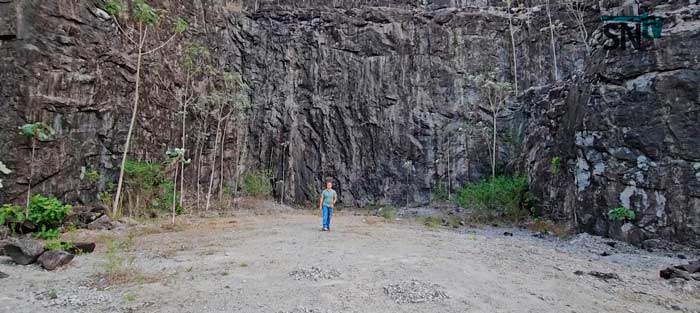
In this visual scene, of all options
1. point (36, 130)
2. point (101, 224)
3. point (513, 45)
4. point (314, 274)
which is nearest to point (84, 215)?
point (101, 224)

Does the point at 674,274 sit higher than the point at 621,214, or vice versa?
the point at 621,214

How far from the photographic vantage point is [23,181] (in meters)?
9.50

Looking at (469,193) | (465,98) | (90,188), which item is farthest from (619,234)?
(90,188)

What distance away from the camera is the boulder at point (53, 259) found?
5.23m

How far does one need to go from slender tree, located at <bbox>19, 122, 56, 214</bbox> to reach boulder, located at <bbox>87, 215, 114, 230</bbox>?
5.07ft

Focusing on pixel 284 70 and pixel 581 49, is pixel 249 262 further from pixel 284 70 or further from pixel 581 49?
pixel 581 49

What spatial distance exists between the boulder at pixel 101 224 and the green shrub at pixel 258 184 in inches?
333

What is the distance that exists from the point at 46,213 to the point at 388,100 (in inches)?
577

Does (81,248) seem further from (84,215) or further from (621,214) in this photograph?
(621,214)

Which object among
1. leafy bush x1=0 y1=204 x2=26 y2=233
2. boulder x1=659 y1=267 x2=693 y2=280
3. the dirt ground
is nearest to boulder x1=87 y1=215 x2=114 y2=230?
leafy bush x1=0 y1=204 x2=26 y2=233

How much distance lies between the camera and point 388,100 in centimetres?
1948

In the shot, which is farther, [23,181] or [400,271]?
[23,181]

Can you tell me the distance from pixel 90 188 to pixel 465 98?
53.4 ft

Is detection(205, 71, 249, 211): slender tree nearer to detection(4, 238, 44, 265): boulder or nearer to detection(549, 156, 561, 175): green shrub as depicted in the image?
detection(4, 238, 44, 265): boulder
